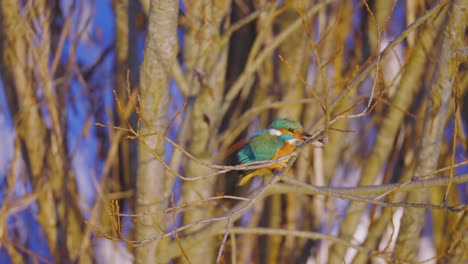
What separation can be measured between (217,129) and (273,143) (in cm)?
32

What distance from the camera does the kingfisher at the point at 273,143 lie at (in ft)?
9.38

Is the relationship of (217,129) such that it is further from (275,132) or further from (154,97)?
(154,97)

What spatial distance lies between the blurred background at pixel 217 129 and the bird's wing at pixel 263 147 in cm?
14

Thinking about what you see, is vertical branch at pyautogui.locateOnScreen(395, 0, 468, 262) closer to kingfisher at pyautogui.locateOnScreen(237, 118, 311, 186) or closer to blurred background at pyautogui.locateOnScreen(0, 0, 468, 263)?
blurred background at pyautogui.locateOnScreen(0, 0, 468, 263)

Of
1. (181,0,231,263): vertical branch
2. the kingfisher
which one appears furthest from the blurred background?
the kingfisher

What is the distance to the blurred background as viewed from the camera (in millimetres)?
2768

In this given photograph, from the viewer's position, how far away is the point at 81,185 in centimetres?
418

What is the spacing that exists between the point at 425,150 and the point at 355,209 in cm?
85

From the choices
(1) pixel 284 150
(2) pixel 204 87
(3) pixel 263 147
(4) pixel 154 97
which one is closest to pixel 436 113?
(1) pixel 284 150

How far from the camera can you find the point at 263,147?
9.86 ft

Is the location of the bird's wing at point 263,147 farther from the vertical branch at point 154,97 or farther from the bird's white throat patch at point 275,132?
the vertical branch at point 154,97

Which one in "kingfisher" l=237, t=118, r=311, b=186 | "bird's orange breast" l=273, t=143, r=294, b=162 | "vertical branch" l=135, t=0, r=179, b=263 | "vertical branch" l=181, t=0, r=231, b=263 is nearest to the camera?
"vertical branch" l=135, t=0, r=179, b=263

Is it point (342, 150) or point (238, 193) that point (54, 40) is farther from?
point (342, 150)

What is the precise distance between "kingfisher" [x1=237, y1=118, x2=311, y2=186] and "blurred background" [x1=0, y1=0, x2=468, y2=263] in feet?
0.44
